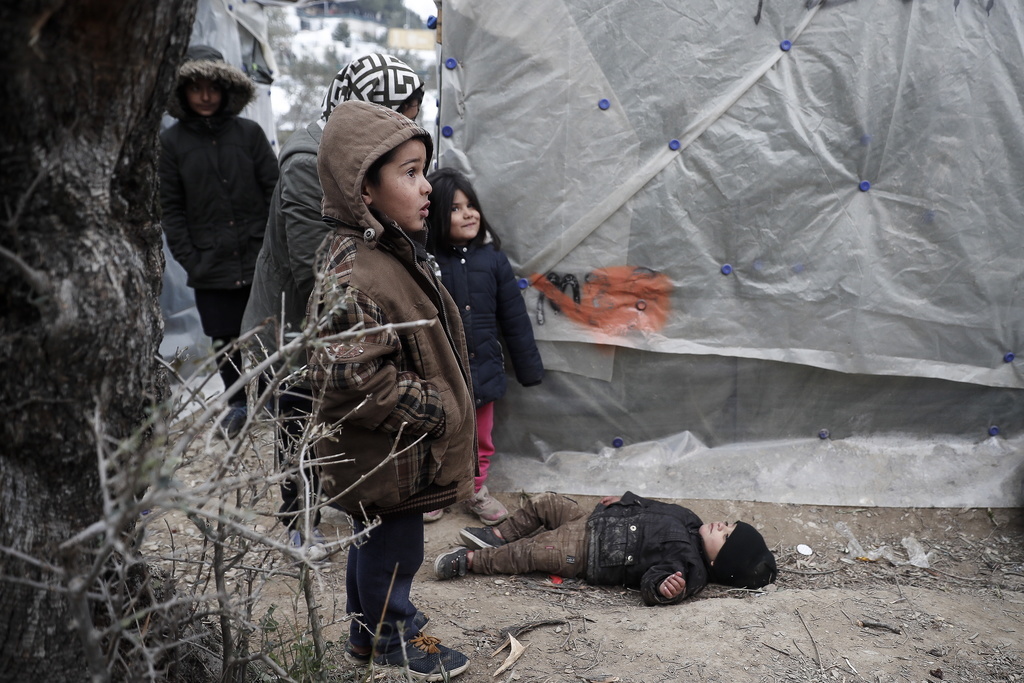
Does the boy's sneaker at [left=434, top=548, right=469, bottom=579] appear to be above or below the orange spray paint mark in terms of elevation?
below

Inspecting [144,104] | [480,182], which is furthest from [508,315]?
[144,104]

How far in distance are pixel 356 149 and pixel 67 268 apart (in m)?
0.87

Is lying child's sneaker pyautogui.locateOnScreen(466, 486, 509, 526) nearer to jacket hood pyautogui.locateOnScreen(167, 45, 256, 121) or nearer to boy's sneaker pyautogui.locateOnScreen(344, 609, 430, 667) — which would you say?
boy's sneaker pyautogui.locateOnScreen(344, 609, 430, 667)

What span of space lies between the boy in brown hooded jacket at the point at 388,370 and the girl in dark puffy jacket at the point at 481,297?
3.05 ft

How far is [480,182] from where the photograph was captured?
3.44m

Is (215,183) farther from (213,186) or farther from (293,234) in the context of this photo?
(293,234)

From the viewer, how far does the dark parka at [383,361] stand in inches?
77.7

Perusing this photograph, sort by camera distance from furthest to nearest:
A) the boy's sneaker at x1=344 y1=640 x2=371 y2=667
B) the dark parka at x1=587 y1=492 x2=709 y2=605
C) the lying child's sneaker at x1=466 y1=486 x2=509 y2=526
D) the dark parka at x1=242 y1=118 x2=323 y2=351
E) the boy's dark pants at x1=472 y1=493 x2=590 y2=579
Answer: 1. the lying child's sneaker at x1=466 y1=486 x2=509 y2=526
2. the boy's dark pants at x1=472 y1=493 x2=590 y2=579
3. the dark parka at x1=587 y1=492 x2=709 y2=605
4. the dark parka at x1=242 y1=118 x2=323 y2=351
5. the boy's sneaker at x1=344 y1=640 x2=371 y2=667

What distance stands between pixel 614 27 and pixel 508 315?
4.29 feet

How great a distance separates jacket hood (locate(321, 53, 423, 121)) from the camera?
9.21 ft

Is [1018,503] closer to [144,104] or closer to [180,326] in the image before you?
[144,104]

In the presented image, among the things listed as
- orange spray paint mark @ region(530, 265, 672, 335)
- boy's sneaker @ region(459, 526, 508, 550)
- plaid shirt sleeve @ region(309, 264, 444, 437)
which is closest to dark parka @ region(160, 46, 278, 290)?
orange spray paint mark @ region(530, 265, 672, 335)

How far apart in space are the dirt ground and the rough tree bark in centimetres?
50

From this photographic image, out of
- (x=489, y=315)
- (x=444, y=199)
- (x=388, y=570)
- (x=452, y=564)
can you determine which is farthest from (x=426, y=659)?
(x=444, y=199)
